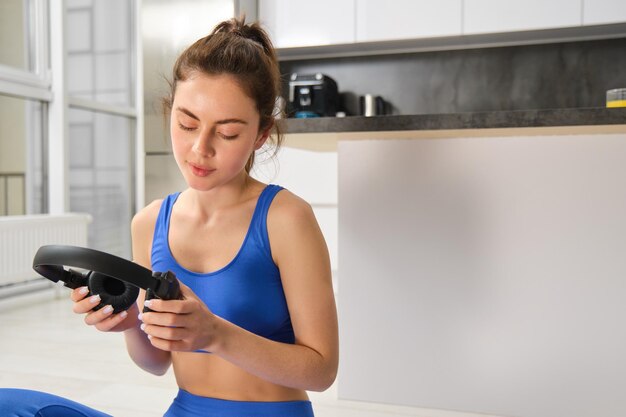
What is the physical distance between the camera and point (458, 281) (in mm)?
1695

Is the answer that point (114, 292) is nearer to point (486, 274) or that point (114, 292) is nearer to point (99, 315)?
point (99, 315)

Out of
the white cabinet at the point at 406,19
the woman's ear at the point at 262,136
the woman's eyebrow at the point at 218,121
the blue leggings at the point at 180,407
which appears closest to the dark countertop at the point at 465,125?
the woman's ear at the point at 262,136

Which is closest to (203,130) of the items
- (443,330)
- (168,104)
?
(168,104)

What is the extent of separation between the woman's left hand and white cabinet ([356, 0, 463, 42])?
332cm

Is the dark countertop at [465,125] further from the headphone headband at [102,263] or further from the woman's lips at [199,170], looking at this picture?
the headphone headband at [102,263]

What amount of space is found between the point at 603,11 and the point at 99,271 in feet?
11.5

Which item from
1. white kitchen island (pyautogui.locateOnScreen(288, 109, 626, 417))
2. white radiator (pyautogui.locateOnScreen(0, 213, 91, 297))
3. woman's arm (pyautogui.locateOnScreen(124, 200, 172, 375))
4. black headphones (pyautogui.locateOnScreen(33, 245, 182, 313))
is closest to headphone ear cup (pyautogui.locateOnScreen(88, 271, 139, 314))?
black headphones (pyautogui.locateOnScreen(33, 245, 182, 313))

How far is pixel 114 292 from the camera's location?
73cm

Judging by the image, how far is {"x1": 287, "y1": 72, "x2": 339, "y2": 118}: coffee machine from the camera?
3830 mm

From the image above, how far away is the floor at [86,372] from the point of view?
1801 millimetres

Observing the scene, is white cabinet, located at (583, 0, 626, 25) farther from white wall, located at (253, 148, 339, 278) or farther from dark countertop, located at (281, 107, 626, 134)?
dark countertop, located at (281, 107, 626, 134)

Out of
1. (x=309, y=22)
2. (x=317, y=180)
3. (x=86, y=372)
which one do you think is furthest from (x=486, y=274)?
(x=309, y=22)

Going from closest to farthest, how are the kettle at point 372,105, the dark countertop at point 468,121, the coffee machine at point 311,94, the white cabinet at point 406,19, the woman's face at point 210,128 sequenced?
the woman's face at point 210,128
the dark countertop at point 468,121
the white cabinet at point 406,19
the coffee machine at point 311,94
the kettle at point 372,105

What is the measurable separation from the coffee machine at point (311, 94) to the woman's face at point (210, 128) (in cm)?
295
